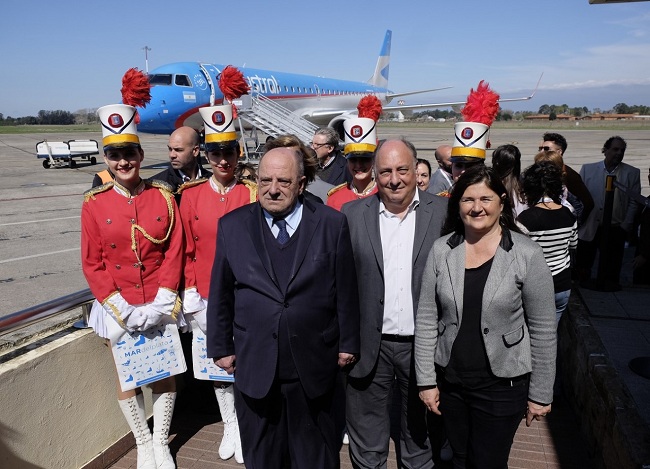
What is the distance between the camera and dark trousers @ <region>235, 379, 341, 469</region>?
2781 mm

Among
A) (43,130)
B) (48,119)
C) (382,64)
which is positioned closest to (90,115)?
(48,119)

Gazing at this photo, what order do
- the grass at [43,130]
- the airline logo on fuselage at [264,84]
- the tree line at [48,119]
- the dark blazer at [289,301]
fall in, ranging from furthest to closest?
the tree line at [48,119] < the grass at [43,130] < the airline logo on fuselage at [264,84] < the dark blazer at [289,301]

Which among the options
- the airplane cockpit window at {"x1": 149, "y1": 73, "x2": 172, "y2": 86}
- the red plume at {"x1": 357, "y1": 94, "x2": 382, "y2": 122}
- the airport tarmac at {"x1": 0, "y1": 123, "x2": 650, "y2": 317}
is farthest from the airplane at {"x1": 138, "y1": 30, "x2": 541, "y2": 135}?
the red plume at {"x1": 357, "y1": 94, "x2": 382, "y2": 122}

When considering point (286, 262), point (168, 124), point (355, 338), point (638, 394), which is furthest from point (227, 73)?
point (168, 124)

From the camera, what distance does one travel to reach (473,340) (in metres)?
2.53

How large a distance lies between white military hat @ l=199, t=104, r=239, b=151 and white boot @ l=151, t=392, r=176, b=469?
1.63 m

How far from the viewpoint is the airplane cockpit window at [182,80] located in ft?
56.9

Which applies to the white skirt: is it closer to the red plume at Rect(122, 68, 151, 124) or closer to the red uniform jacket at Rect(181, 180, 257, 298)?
the red uniform jacket at Rect(181, 180, 257, 298)

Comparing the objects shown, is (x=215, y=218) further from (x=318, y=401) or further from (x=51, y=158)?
(x=51, y=158)

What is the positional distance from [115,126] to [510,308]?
243 cm

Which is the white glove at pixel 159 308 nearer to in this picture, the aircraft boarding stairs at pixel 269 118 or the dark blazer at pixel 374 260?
the dark blazer at pixel 374 260

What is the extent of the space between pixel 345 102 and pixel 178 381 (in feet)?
90.5

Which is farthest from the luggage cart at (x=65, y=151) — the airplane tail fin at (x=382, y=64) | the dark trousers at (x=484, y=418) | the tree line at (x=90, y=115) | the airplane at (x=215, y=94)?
the tree line at (x=90, y=115)

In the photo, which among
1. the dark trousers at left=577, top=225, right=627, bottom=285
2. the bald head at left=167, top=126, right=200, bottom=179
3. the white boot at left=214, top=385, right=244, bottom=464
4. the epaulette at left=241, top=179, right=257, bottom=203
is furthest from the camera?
the dark trousers at left=577, top=225, right=627, bottom=285
